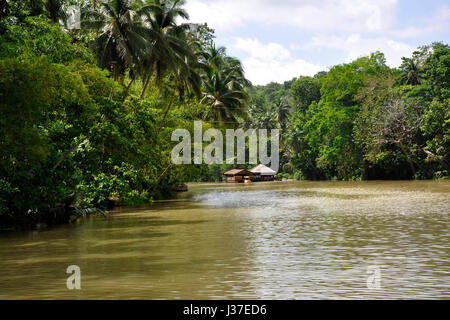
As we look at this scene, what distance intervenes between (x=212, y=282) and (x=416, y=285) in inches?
115

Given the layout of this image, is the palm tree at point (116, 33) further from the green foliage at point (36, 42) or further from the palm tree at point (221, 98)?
the palm tree at point (221, 98)

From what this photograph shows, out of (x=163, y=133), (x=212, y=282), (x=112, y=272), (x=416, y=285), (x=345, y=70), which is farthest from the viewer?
(x=345, y=70)

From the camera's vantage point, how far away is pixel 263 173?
7512 cm

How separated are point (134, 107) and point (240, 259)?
1028 cm

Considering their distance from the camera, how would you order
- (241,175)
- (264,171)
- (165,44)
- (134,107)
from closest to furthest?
1. (134,107)
2. (165,44)
3. (264,171)
4. (241,175)

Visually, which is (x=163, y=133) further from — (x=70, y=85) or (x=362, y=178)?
(x=362, y=178)

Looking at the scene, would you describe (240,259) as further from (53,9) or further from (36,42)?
(53,9)

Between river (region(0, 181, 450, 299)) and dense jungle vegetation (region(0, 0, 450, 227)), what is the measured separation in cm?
263

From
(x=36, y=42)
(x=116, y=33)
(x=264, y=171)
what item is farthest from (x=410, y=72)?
(x=36, y=42)

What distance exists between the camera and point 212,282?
7.37 metres

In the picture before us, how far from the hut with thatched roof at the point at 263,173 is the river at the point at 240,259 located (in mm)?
58257

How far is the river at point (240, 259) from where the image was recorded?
22.4 feet

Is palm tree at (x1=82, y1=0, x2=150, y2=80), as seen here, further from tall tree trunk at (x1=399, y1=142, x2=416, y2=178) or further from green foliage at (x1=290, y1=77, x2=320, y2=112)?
green foliage at (x1=290, y1=77, x2=320, y2=112)
